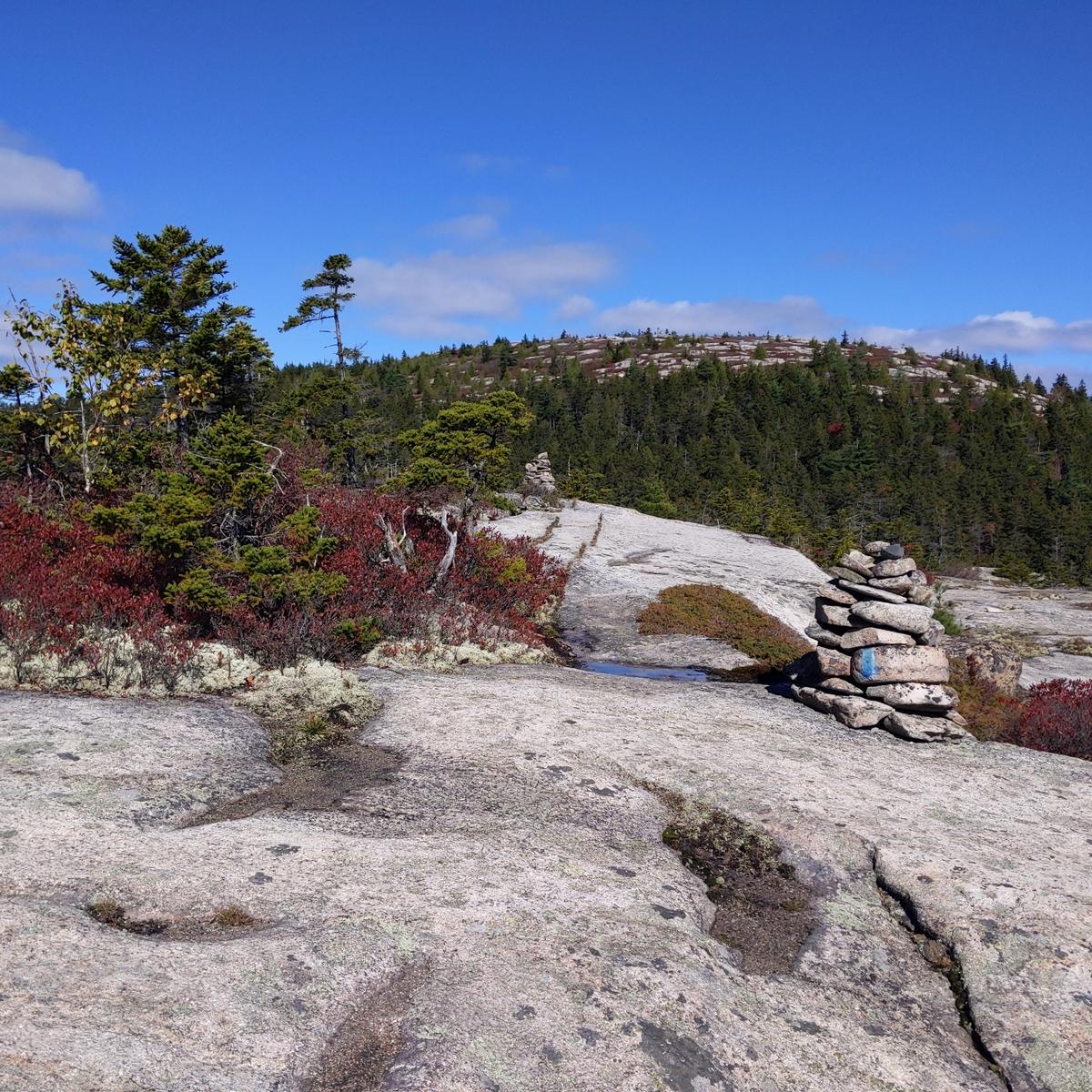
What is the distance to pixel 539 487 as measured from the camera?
56000mm

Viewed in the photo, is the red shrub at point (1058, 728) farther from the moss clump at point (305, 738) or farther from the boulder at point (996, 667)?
the moss clump at point (305, 738)

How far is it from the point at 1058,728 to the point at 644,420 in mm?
122661

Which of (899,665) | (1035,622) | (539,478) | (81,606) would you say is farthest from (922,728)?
(539,478)

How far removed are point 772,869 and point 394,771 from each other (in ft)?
12.9

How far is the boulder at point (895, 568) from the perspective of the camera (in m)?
12.7

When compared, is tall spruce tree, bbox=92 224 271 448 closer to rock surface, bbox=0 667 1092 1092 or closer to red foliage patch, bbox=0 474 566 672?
red foliage patch, bbox=0 474 566 672

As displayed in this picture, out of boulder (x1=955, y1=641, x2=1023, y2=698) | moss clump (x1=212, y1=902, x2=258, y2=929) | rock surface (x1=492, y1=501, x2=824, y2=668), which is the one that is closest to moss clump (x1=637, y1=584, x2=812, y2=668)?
rock surface (x1=492, y1=501, x2=824, y2=668)

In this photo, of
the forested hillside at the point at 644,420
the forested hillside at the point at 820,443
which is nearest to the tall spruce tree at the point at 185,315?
the forested hillside at the point at 644,420

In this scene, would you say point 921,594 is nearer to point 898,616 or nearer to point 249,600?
point 898,616

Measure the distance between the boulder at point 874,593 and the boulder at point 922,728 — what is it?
6.58ft

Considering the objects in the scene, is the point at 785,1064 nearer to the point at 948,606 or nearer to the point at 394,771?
the point at 394,771

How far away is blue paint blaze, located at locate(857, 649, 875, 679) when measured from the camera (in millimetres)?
11680

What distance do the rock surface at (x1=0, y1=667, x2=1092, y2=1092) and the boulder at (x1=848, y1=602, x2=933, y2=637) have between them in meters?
2.98

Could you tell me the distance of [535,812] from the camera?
7.58 m
